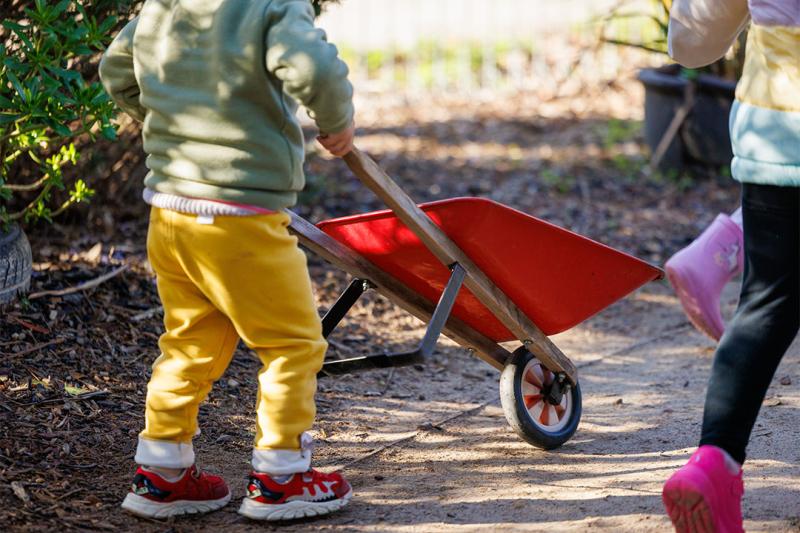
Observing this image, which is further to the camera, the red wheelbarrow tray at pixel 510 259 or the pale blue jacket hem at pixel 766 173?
the red wheelbarrow tray at pixel 510 259

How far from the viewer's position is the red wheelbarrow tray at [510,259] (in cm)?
316

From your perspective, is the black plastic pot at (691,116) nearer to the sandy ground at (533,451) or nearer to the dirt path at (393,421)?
the dirt path at (393,421)

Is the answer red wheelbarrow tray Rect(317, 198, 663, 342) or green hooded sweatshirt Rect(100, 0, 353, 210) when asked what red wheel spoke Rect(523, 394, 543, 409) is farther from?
green hooded sweatshirt Rect(100, 0, 353, 210)

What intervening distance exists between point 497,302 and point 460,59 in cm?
769

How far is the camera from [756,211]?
2617 millimetres

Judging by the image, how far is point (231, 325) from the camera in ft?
9.82

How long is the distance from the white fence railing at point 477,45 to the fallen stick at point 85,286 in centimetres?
541

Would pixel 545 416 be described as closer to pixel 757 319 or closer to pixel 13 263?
pixel 757 319

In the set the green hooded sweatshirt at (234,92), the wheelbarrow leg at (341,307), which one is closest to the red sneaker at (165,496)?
the wheelbarrow leg at (341,307)

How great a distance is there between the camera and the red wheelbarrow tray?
10.4ft

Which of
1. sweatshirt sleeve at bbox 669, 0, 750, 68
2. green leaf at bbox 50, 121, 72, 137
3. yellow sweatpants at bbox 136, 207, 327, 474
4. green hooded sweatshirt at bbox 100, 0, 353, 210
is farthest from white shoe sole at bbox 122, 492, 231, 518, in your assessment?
sweatshirt sleeve at bbox 669, 0, 750, 68

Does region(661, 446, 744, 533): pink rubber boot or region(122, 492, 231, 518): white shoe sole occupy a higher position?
region(661, 446, 744, 533): pink rubber boot

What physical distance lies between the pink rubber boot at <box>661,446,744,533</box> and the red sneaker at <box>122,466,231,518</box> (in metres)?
1.26

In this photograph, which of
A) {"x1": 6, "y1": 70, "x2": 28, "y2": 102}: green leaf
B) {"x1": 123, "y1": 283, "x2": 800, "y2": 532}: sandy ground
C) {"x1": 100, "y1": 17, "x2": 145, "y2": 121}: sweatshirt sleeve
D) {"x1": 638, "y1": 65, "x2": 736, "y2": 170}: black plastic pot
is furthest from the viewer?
{"x1": 638, "y1": 65, "x2": 736, "y2": 170}: black plastic pot
